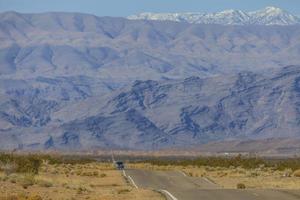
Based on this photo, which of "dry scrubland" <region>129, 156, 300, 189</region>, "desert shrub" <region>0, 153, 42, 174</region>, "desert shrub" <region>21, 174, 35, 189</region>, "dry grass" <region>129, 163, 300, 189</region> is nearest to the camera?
"desert shrub" <region>21, 174, 35, 189</region>

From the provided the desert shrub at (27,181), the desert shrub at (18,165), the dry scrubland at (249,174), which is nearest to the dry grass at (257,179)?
the dry scrubland at (249,174)

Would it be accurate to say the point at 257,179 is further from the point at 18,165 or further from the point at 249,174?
the point at 18,165

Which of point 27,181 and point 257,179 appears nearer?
point 27,181

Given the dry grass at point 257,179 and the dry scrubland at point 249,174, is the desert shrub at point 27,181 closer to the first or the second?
the dry scrubland at point 249,174

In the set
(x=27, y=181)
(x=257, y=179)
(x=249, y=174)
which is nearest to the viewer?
(x=27, y=181)

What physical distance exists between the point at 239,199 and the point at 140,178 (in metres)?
32.1

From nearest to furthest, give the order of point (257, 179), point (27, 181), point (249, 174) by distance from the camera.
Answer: point (27, 181), point (257, 179), point (249, 174)

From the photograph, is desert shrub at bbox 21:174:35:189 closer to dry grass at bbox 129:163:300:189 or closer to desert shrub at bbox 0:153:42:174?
desert shrub at bbox 0:153:42:174

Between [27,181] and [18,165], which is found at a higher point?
[18,165]

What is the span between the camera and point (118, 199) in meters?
40.0

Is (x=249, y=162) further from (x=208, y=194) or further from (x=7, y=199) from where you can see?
(x=7, y=199)

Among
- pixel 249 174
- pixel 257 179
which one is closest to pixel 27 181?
pixel 257 179

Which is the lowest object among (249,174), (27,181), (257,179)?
(27,181)

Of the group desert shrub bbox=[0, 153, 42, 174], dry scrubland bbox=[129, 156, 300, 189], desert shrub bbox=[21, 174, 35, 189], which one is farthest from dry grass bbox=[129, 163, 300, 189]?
desert shrub bbox=[0, 153, 42, 174]
